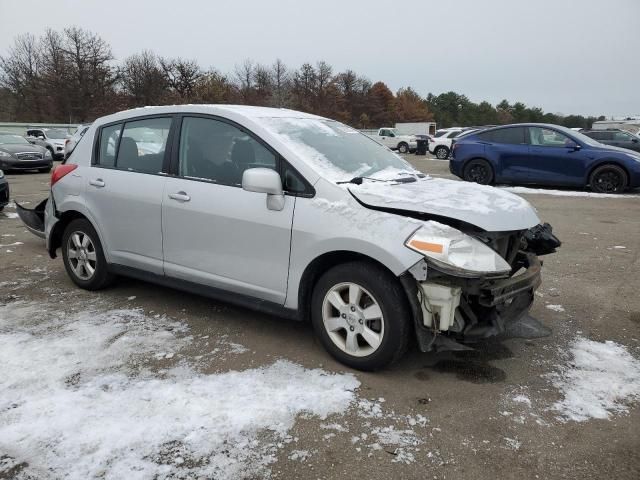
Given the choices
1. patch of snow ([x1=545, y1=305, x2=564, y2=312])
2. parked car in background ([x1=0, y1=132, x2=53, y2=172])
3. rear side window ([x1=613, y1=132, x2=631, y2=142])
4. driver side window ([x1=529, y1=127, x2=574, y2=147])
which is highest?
rear side window ([x1=613, y1=132, x2=631, y2=142])

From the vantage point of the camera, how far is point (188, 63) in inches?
2406

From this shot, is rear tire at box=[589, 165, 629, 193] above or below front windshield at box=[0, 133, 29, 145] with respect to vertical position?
above

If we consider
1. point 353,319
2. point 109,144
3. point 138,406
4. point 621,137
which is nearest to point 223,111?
point 109,144

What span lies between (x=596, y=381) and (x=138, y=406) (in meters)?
2.75

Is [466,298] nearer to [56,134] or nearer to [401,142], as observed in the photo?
[56,134]

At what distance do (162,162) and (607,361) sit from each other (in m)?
3.60

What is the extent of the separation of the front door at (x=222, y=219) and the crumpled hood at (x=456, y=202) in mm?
593

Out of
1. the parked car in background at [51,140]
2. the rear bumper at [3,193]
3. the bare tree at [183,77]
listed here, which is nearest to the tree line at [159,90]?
the bare tree at [183,77]

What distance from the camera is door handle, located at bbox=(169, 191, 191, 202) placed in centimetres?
395

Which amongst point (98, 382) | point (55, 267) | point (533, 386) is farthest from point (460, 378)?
point (55, 267)

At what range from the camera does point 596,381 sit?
128 inches

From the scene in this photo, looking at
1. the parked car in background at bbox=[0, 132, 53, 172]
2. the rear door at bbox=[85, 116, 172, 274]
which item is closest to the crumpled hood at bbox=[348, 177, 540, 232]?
the rear door at bbox=[85, 116, 172, 274]

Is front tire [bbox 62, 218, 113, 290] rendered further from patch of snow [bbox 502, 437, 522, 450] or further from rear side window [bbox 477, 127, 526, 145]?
rear side window [bbox 477, 127, 526, 145]

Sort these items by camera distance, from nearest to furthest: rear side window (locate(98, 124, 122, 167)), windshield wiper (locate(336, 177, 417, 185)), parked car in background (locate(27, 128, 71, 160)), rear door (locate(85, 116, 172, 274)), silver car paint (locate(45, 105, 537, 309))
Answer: silver car paint (locate(45, 105, 537, 309)) → windshield wiper (locate(336, 177, 417, 185)) → rear door (locate(85, 116, 172, 274)) → rear side window (locate(98, 124, 122, 167)) → parked car in background (locate(27, 128, 71, 160))
